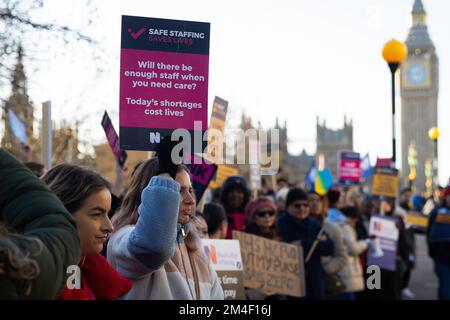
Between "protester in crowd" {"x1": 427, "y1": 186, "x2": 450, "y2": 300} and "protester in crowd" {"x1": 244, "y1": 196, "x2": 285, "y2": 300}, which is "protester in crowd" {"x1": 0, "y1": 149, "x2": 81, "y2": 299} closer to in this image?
"protester in crowd" {"x1": 244, "y1": 196, "x2": 285, "y2": 300}

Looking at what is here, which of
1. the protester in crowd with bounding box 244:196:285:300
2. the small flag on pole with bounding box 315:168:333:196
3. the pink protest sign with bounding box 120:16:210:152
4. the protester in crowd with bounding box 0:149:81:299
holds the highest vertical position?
the pink protest sign with bounding box 120:16:210:152

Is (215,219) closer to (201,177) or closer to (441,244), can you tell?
(201,177)

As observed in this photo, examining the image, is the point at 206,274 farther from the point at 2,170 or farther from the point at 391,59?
the point at 391,59

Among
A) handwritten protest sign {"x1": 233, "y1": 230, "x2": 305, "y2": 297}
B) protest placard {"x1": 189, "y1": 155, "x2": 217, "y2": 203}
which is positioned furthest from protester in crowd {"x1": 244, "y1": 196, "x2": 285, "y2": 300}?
protest placard {"x1": 189, "y1": 155, "x2": 217, "y2": 203}

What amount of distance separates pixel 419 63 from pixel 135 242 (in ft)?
601

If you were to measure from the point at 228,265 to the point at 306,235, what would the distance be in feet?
7.35

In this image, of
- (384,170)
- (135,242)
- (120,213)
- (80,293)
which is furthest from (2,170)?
(384,170)

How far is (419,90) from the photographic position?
176 m

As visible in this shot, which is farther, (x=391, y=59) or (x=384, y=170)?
(x=384, y=170)

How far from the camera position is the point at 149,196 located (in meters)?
3.63

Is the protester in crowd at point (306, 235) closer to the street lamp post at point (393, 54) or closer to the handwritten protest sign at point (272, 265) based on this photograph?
the handwritten protest sign at point (272, 265)

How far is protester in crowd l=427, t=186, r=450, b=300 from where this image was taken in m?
13.9

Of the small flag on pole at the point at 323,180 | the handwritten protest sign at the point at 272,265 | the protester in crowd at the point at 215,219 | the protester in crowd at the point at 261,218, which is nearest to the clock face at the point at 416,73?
the small flag on pole at the point at 323,180

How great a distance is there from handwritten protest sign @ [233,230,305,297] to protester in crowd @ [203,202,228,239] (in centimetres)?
35
